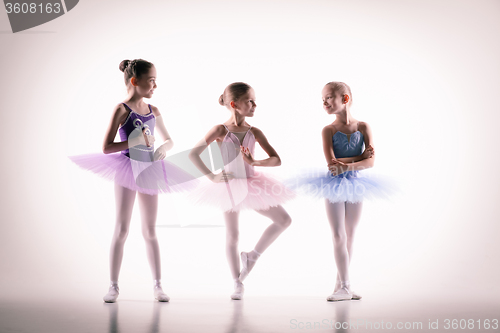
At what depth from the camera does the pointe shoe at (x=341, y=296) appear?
3.00m

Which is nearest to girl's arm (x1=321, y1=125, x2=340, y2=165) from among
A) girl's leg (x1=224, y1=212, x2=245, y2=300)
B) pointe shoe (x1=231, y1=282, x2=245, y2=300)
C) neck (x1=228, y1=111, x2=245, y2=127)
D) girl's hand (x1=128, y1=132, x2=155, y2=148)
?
neck (x1=228, y1=111, x2=245, y2=127)

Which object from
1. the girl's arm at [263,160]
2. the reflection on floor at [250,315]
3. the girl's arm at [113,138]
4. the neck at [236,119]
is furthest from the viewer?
the neck at [236,119]

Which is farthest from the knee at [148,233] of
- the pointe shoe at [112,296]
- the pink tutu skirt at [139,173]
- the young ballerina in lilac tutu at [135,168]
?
the pointe shoe at [112,296]

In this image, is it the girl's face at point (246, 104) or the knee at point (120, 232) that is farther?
the girl's face at point (246, 104)

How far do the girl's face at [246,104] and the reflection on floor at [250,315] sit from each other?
3.73ft

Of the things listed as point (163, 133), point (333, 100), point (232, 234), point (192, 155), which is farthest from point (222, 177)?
point (333, 100)

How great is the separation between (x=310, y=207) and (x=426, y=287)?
106cm

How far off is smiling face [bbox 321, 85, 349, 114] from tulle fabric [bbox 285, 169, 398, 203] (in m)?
0.39

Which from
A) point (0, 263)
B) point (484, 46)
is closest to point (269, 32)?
point (484, 46)

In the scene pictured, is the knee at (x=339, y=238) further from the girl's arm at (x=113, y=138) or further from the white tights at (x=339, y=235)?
the girl's arm at (x=113, y=138)

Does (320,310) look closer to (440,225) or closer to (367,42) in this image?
(440,225)

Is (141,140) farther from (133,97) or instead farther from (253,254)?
(253,254)

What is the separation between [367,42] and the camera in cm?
430

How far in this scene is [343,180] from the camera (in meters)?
3.03
